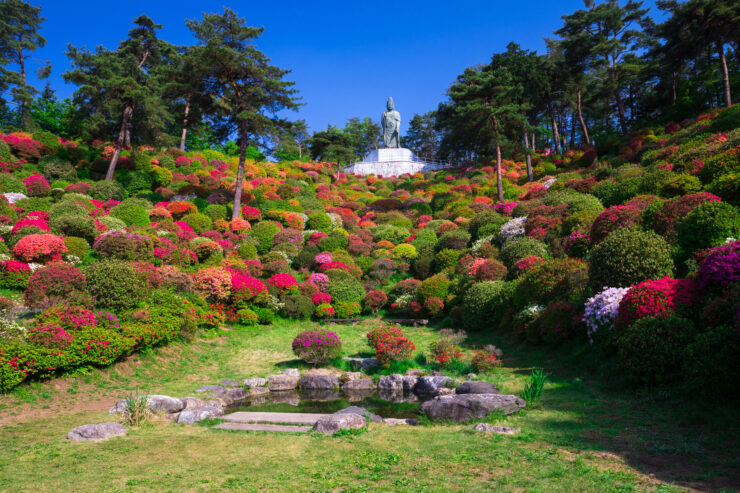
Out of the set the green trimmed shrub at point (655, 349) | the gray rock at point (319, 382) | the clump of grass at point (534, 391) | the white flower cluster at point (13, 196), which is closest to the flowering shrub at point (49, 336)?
the gray rock at point (319, 382)

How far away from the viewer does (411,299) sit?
2069cm

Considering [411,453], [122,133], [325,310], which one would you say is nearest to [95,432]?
[411,453]

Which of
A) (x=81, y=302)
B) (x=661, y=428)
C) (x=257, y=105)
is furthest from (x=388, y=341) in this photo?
(x=257, y=105)

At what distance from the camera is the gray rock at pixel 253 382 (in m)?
12.3

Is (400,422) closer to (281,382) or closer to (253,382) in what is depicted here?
(281,382)

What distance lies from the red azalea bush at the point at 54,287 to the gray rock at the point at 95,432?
6478mm

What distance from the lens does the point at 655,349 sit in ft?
25.7

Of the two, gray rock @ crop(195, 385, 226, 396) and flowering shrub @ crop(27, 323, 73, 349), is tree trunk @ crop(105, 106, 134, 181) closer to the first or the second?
flowering shrub @ crop(27, 323, 73, 349)

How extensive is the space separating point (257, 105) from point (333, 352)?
19174mm

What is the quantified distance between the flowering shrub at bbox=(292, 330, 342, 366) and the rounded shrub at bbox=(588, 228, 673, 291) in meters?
8.81

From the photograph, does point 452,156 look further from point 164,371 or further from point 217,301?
point 164,371

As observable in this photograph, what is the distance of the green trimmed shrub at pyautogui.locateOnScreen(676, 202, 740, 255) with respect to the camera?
9961 millimetres

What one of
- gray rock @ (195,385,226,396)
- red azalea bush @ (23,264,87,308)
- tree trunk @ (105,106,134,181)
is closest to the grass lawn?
gray rock @ (195,385,226,396)

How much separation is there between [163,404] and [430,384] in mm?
6982
